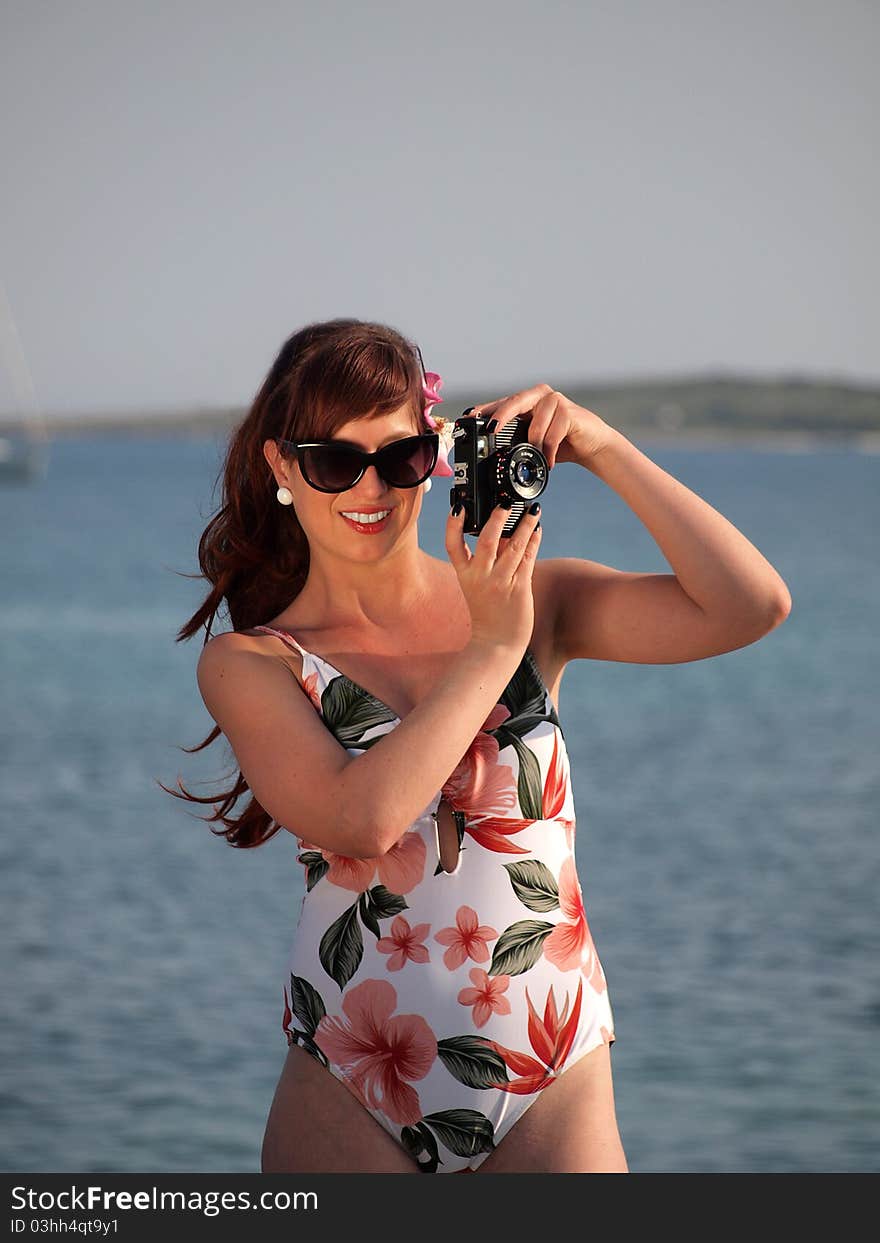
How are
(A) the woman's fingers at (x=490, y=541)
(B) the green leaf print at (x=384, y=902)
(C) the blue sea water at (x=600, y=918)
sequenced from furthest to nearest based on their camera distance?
(C) the blue sea water at (x=600, y=918) < (B) the green leaf print at (x=384, y=902) < (A) the woman's fingers at (x=490, y=541)

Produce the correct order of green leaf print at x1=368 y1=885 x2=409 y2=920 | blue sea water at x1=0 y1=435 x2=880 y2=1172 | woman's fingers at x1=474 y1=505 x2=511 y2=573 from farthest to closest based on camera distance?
blue sea water at x1=0 y1=435 x2=880 y2=1172 < green leaf print at x1=368 y1=885 x2=409 y2=920 < woman's fingers at x1=474 y1=505 x2=511 y2=573

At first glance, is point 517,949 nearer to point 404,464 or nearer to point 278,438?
point 404,464

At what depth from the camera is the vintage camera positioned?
2.05 metres

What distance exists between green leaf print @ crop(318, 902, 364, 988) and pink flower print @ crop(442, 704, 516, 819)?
20cm

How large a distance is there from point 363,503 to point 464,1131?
32.4 inches

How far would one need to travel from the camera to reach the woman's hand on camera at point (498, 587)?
6.63ft

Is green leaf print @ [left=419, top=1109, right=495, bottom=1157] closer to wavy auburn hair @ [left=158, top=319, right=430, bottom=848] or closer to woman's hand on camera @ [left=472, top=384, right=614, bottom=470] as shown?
wavy auburn hair @ [left=158, top=319, right=430, bottom=848]

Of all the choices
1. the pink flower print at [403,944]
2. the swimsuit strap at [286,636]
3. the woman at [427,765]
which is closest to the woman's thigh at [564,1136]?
the woman at [427,765]

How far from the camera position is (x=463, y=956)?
210 cm

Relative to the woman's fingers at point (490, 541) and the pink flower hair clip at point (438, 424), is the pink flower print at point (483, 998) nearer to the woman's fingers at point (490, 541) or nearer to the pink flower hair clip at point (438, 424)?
the woman's fingers at point (490, 541)

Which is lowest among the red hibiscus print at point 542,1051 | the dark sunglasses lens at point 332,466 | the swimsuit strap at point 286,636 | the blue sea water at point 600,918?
the blue sea water at point 600,918

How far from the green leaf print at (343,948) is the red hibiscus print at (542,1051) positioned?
21 centimetres

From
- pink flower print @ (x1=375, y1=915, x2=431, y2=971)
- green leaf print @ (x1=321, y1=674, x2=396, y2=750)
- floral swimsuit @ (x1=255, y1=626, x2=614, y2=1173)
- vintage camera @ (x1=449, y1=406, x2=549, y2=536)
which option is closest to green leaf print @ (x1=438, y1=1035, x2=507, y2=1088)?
floral swimsuit @ (x1=255, y1=626, x2=614, y2=1173)

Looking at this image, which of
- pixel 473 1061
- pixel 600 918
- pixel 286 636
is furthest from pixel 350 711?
pixel 600 918
